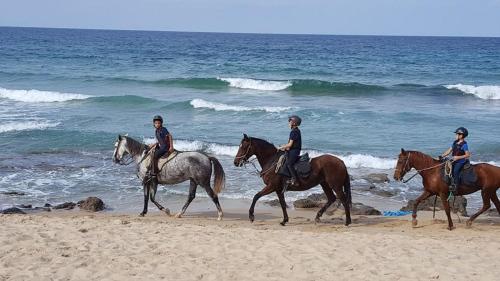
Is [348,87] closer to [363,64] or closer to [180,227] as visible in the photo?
[363,64]

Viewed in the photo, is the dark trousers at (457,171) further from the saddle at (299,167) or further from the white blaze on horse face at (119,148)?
the white blaze on horse face at (119,148)

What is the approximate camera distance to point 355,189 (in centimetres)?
Answer: 1753

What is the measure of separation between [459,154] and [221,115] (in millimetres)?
20502

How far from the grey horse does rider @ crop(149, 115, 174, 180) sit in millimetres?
141

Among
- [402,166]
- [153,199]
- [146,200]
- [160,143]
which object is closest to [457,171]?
[402,166]

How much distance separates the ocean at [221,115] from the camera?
719 inches

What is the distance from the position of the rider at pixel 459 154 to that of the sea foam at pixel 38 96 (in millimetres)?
28455

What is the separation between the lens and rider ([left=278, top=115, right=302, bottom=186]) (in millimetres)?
12617

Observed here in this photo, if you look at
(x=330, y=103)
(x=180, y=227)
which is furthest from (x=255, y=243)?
(x=330, y=103)

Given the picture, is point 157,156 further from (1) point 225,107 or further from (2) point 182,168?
(1) point 225,107

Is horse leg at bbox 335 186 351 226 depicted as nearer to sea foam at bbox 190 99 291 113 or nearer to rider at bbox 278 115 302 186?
rider at bbox 278 115 302 186

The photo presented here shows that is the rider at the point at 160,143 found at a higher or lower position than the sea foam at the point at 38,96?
higher

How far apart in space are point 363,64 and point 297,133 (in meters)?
51.6

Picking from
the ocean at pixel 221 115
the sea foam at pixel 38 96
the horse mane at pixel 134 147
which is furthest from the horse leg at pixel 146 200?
the sea foam at pixel 38 96
